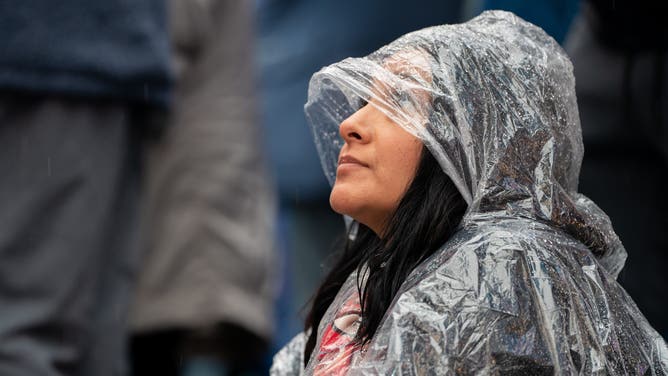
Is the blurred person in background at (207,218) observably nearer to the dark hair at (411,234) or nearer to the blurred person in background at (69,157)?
the blurred person in background at (69,157)

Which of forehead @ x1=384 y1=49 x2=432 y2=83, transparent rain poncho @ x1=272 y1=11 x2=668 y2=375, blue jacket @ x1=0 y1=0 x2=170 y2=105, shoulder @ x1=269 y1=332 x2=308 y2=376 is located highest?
blue jacket @ x1=0 y1=0 x2=170 y2=105

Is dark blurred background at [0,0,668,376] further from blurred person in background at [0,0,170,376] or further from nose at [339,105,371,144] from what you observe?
nose at [339,105,371,144]

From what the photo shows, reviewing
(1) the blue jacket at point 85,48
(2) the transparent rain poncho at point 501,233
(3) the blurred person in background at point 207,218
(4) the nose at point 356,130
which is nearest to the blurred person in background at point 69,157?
(1) the blue jacket at point 85,48

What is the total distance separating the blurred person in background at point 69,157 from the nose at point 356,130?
1.32 meters

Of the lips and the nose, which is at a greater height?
the nose

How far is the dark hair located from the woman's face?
0.02 metres

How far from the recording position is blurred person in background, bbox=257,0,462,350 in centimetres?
292

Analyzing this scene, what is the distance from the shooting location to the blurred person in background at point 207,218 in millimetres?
3238

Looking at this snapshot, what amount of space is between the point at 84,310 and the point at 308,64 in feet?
3.45

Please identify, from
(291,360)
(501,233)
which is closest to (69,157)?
(291,360)

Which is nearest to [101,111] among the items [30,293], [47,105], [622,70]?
[47,105]

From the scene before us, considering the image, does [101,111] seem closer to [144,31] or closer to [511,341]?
[144,31]

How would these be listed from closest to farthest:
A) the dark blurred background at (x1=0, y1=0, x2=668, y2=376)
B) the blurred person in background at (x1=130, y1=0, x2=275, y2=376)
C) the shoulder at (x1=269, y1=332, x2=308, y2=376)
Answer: the shoulder at (x1=269, y1=332, x2=308, y2=376) → the dark blurred background at (x1=0, y1=0, x2=668, y2=376) → the blurred person in background at (x1=130, y1=0, x2=275, y2=376)

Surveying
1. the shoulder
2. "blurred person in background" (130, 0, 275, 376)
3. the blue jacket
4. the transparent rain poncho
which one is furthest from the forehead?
"blurred person in background" (130, 0, 275, 376)
